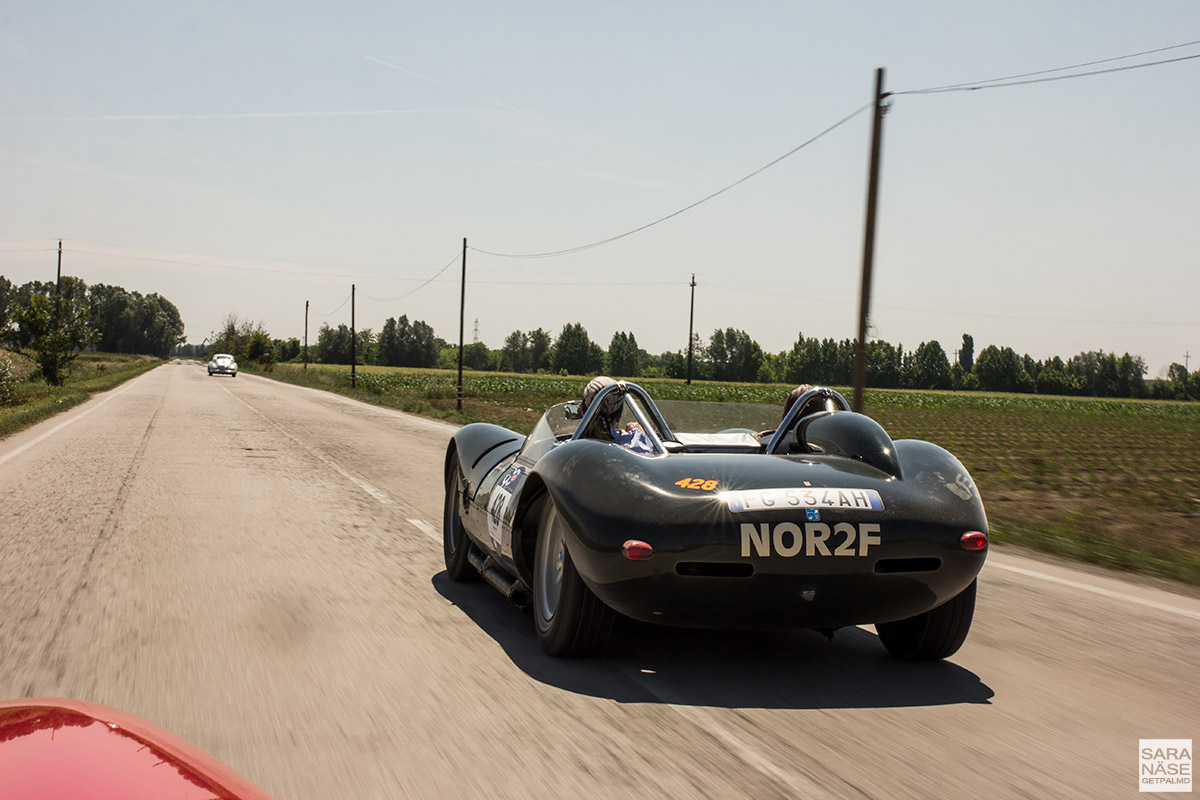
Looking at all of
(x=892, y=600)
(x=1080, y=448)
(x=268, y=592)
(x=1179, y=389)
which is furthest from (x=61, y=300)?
(x=1179, y=389)

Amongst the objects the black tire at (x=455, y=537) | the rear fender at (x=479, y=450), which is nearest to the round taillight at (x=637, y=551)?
the rear fender at (x=479, y=450)

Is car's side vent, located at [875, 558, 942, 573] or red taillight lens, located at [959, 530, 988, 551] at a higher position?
red taillight lens, located at [959, 530, 988, 551]

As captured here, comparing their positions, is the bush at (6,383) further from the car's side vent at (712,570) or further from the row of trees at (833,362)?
the row of trees at (833,362)

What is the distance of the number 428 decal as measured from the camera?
401 centimetres

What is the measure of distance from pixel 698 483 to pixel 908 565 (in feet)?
3.02

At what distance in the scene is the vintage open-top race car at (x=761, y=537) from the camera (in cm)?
387

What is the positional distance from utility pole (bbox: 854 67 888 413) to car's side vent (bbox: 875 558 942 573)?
33.5 feet

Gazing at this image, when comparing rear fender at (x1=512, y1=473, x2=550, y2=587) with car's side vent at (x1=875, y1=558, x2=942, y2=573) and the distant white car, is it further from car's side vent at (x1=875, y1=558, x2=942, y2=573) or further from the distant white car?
the distant white car

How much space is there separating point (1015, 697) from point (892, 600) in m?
0.70

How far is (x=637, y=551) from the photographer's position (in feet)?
12.7

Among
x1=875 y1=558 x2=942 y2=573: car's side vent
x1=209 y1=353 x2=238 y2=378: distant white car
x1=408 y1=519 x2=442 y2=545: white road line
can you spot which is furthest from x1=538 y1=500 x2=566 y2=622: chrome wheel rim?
x1=209 y1=353 x2=238 y2=378: distant white car

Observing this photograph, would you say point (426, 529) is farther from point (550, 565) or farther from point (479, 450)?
point (550, 565)

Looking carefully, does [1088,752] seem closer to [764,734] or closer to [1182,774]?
[1182,774]

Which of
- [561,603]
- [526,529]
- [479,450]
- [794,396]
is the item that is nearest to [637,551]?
[561,603]
